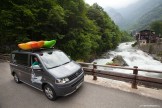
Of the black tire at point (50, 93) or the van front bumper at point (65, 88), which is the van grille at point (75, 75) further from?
the black tire at point (50, 93)

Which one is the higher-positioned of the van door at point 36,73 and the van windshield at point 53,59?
the van windshield at point 53,59

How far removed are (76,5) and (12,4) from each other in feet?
28.6

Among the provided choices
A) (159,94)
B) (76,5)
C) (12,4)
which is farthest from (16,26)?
(159,94)

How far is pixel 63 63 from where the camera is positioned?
5.99m

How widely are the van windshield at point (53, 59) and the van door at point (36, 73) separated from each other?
31cm

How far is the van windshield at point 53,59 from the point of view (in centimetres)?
560

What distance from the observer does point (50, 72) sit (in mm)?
5098

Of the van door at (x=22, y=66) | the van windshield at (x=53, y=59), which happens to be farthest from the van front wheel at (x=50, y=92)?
the van door at (x=22, y=66)

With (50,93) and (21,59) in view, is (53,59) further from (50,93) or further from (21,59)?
(21,59)

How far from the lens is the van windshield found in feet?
18.4

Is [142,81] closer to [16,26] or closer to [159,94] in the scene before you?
[159,94]

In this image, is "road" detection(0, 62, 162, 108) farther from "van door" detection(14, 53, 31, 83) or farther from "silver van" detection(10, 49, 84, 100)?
"van door" detection(14, 53, 31, 83)

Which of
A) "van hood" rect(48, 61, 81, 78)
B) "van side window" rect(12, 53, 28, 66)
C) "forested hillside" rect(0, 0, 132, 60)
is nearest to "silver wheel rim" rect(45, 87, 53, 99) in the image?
"van hood" rect(48, 61, 81, 78)

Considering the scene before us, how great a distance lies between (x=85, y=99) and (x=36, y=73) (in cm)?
252
